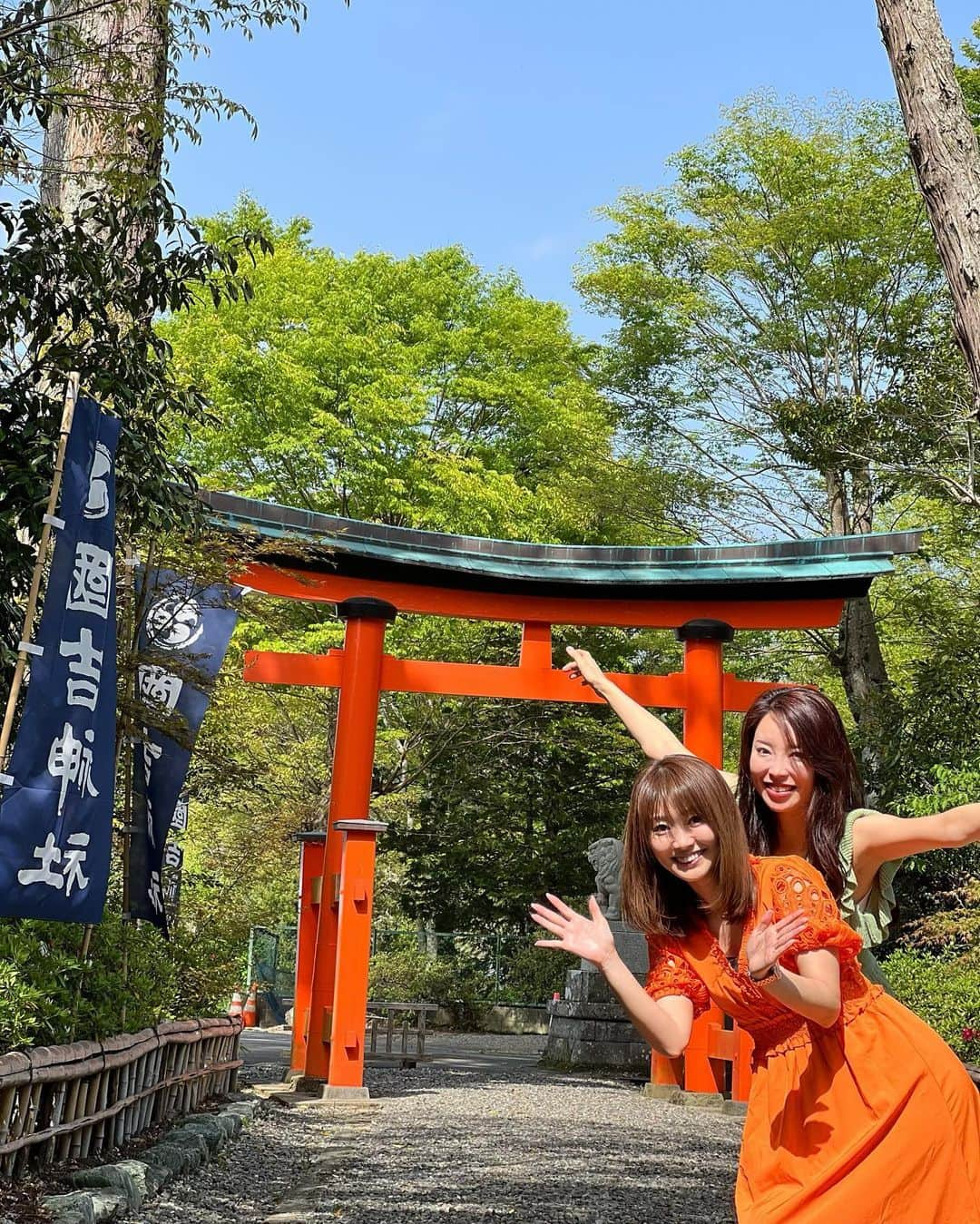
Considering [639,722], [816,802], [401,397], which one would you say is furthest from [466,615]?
[816,802]

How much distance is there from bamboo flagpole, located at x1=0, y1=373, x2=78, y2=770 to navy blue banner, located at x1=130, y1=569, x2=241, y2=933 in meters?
1.87

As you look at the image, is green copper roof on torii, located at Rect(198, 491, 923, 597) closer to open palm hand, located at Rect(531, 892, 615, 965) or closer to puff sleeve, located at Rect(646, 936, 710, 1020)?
puff sleeve, located at Rect(646, 936, 710, 1020)

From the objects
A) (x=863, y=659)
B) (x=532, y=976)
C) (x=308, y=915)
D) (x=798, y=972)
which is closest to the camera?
(x=798, y=972)

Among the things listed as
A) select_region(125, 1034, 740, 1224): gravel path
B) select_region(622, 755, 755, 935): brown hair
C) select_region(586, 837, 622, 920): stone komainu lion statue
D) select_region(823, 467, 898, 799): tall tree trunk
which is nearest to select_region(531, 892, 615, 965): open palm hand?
select_region(622, 755, 755, 935): brown hair

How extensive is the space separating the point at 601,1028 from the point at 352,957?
13.4ft

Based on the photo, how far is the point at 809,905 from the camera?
1883 millimetres

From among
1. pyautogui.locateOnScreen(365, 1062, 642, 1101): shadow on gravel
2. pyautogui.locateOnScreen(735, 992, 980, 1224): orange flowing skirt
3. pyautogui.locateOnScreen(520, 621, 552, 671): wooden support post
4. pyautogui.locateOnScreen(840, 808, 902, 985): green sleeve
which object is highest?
pyautogui.locateOnScreen(520, 621, 552, 671): wooden support post

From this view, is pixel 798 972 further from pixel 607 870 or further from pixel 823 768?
pixel 607 870

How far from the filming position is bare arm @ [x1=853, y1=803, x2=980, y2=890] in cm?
202

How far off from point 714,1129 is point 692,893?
708cm

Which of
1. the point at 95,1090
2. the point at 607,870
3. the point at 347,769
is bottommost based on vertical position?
the point at 95,1090

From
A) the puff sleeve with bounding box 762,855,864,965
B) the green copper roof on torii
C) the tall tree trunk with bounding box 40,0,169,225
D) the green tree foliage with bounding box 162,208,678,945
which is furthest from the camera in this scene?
the green tree foliage with bounding box 162,208,678,945

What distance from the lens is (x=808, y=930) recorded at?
183 cm

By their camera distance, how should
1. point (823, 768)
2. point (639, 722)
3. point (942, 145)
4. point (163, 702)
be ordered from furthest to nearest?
point (163, 702) → point (942, 145) → point (639, 722) → point (823, 768)
